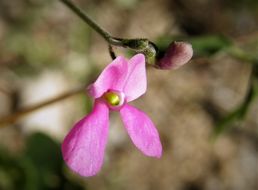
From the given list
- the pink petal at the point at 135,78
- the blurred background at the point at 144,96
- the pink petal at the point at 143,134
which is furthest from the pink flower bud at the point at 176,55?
the blurred background at the point at 144,96

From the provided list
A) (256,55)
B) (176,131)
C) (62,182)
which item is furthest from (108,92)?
(176,131)

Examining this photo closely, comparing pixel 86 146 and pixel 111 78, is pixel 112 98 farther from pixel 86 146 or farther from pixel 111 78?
pixel 86 146

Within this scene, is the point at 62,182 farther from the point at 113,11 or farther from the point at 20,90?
the point at 113,11

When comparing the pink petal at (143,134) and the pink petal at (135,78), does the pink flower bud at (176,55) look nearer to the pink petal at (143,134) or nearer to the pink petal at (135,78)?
the pink petal at (135,78)

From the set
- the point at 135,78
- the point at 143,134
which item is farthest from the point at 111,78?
the point at 143,134

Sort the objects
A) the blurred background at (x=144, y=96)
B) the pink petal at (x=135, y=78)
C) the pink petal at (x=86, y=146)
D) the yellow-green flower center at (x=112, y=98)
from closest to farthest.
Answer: the pink petal at (x=86, y=146) → the pink petal at (x=135, y=78) → the yellow-green flower center at (x=112, y=98) → the blurred background at (x=144, y=96)

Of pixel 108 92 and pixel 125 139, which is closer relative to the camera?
pixel 108 92
